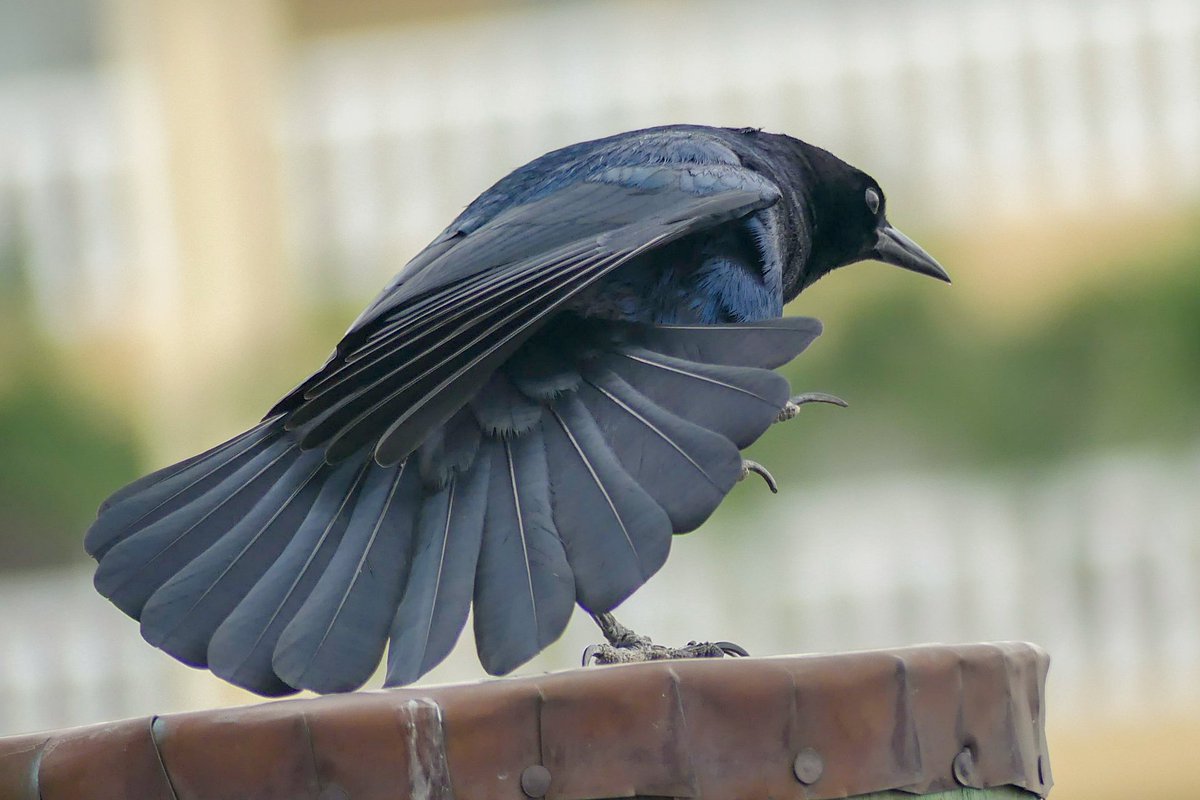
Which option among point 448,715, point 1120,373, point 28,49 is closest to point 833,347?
point 1120,373

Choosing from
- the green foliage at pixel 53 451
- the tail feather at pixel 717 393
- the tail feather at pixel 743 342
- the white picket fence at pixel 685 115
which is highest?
the white picket fence at pixel 685 115

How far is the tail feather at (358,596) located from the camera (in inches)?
85.5

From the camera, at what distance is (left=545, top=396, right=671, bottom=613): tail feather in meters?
2.29

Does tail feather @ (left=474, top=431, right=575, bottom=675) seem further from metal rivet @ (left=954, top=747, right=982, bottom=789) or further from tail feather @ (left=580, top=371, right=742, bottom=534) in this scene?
metal rivet @ (left=954, top=747, right=982, bottom=789)

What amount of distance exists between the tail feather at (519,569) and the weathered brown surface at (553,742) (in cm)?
30

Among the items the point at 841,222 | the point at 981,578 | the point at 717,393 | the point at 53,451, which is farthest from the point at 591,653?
the point at 53,451

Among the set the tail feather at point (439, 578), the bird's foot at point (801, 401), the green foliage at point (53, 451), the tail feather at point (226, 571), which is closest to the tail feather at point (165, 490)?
the tail feather at point (226, 571)

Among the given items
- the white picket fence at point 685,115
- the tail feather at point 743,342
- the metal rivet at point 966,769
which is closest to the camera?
the metal rivet at point 966,769

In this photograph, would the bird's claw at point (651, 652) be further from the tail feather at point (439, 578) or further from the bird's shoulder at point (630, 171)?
the bird's shoulder at point (630, 171)

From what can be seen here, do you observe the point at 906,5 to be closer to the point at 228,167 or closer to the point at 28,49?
the point at 228,167

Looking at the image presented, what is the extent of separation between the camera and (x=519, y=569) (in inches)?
92.2

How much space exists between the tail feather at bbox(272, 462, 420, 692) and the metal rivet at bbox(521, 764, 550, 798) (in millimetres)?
406

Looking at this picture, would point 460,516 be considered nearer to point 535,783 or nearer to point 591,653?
point 591,653

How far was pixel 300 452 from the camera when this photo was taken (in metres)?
2.69
